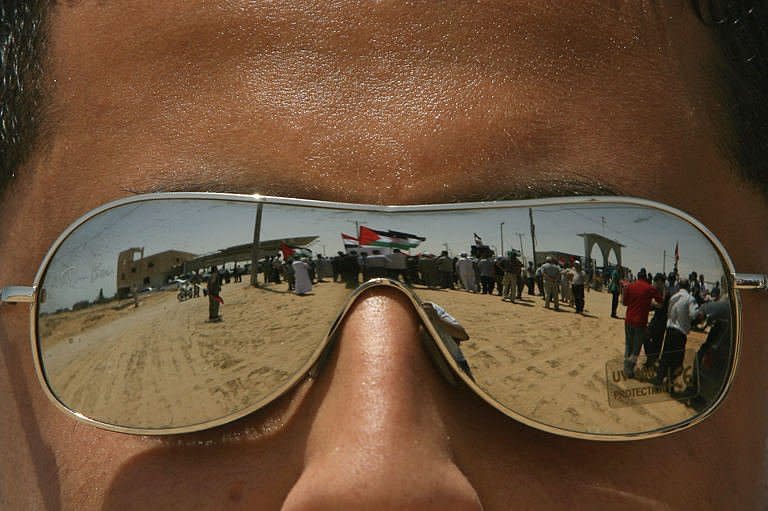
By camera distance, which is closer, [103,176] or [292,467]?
[292,467]

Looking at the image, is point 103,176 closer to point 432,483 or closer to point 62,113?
point 62,113

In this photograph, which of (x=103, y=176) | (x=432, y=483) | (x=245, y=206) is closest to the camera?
(x=432, y=483)

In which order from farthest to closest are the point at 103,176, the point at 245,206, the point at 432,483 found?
the point at 103,176, the point at 245,206, the point at 432,483

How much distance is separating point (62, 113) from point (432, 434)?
119cm

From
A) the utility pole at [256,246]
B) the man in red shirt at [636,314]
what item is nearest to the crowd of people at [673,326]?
the man in red shirt at [636,314]

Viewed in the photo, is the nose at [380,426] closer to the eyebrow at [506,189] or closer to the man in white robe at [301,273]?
the man in white robe at [301,273]

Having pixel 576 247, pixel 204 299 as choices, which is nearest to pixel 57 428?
pixel 204 299

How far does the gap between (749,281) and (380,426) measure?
35.4 inches

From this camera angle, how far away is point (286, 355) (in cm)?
135

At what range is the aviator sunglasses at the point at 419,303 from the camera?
131 centimetres

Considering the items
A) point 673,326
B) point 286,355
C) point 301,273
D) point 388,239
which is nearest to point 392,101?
point 388,239

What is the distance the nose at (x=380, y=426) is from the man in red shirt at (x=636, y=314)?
0.39 metres

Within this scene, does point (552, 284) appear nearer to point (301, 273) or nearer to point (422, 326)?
point (422, 326)

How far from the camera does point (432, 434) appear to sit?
130cm
